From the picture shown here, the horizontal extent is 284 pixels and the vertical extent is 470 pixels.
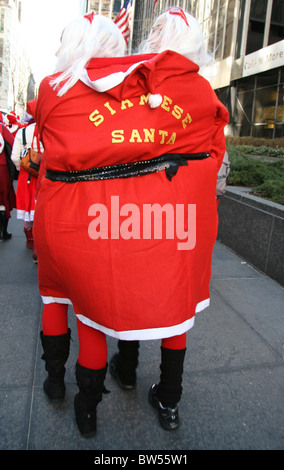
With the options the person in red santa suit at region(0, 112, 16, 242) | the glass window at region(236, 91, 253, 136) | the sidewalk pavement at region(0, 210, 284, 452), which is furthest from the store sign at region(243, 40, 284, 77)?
the sidewalk pavement at region(0, 210, 284, 452)

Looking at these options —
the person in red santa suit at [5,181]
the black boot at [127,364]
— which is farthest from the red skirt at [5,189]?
the black boot at [127,364]

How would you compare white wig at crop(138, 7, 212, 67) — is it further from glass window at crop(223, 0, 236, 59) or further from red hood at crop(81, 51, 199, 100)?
glass window at crop(223, 0, 236, 59)

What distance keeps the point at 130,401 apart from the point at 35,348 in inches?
33.0

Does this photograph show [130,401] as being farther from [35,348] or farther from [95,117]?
[95,117]

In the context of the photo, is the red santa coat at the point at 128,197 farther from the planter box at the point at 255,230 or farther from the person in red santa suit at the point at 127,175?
the planter box at the point at 255,230

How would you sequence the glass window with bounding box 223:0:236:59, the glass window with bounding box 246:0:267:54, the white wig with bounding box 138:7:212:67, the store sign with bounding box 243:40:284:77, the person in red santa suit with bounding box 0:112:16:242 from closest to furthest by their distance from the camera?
the white wig with bounding box 138:7:212:67 < the person in red santa suit with bounding box 0:112:16:242 < the store sign with bounding box 243:40:284:77 < the glass window with bounding box 246:0:267:54 < the glass window with bounding box 223:0:236:59

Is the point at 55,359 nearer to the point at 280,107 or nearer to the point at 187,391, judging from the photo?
the point at 187,391

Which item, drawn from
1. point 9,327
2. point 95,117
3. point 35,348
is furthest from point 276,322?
point 95,117

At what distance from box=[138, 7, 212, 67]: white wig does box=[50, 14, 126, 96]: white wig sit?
7.5 inches

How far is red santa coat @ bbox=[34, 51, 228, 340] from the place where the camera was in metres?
1.50

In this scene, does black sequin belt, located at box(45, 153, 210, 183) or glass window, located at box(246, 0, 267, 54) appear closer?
black sequin belt, located at box(45, 153, 210, 183)

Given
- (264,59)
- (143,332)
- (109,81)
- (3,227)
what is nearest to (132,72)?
(109,81)

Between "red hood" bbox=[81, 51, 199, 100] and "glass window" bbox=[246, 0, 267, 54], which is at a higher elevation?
"glass window" bbox=[246, 0, 267, 54]

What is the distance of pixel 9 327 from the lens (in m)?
2.94
